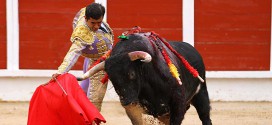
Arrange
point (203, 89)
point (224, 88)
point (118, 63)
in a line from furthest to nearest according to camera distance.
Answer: point (224, 88) < point (203, 89) < point (118, 63)

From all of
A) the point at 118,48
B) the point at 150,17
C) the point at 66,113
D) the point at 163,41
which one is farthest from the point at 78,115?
the point at 150,17

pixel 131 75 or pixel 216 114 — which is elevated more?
pixel 131 75

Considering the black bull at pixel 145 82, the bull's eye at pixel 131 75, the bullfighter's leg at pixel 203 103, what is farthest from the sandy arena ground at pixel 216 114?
the bull's eye at pixel 131 75

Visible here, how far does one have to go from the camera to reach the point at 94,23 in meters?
5.24

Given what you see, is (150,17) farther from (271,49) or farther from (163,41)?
(163,41)

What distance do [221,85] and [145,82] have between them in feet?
14.2

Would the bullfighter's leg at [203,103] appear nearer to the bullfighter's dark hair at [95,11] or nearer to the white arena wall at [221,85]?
the bullfighter's dark hair at [95,11]

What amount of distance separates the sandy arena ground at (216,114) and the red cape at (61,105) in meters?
2.27

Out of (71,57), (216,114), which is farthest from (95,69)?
(216,114)

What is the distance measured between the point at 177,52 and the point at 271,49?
153 inches

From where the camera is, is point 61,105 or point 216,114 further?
point 216,114

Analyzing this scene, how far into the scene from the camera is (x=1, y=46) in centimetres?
948

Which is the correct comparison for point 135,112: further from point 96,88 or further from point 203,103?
point 203,103

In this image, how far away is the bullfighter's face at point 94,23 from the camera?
5190mm
